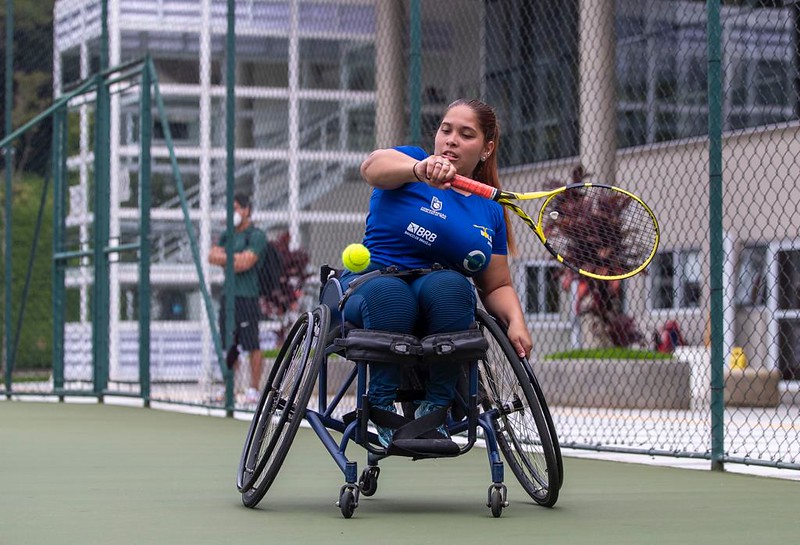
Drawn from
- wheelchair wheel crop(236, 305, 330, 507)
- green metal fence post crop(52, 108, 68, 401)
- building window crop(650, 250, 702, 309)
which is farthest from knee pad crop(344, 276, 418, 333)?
building window crop(650, 250, 702, 309)

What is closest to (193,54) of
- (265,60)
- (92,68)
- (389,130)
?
(92,68)

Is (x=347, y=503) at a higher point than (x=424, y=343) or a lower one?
lower

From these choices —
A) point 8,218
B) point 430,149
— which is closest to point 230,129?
point 430,149

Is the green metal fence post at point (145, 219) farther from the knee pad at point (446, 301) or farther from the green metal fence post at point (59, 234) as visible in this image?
the knee pad at point (446, 301)

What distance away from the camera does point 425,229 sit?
16.0 feet

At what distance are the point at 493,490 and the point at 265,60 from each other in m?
10.4

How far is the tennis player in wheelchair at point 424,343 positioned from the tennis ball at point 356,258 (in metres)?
0.04

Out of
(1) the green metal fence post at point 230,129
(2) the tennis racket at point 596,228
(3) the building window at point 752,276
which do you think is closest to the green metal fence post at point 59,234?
(1) the green metal fence post at point 230,129

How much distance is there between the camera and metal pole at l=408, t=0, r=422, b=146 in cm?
862

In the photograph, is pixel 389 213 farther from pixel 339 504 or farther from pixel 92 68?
pixel 92 68

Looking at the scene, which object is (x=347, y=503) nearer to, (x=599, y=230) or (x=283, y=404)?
(x=283, y=404)

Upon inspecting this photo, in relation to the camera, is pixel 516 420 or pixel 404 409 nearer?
pixel 404 409

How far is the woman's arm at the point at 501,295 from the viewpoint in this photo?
194 inches

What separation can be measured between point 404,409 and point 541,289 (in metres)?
10.4
